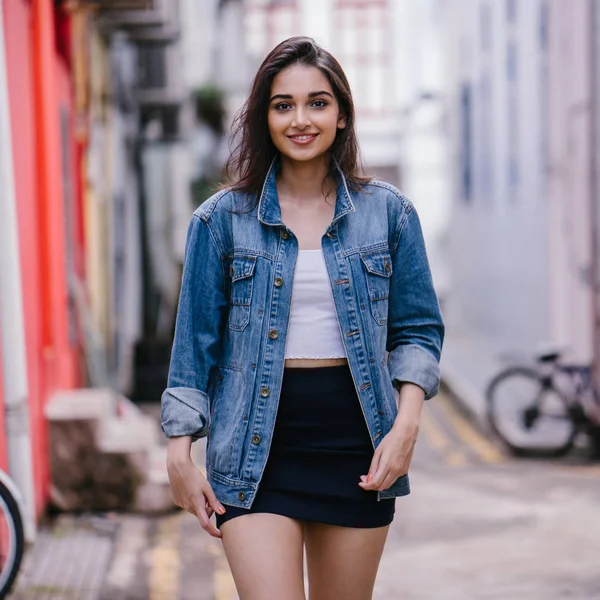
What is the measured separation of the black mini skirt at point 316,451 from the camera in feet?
8.54

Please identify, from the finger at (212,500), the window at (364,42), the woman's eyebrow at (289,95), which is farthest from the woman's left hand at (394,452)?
the window at (364,42)

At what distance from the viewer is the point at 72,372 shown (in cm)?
848

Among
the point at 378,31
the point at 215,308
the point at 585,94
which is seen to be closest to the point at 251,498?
the point at 215,308

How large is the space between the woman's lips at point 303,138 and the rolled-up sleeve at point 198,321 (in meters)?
0.30

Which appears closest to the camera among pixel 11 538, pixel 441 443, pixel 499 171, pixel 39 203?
pixel 11 538

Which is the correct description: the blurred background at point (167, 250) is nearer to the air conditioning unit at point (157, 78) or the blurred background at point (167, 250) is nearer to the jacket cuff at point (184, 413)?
the air conditioning unit at point (157, 78)

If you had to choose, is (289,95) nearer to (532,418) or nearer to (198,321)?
(198,321)

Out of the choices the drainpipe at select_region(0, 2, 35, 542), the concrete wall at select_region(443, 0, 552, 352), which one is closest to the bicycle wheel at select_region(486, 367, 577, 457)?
the concrete wall at select_region(443, 0, 552, 352)

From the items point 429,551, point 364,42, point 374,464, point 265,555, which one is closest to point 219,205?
point 374,464

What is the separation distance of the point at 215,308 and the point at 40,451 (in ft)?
14.0

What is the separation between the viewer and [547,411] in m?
9.68

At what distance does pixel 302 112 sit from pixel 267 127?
141mm

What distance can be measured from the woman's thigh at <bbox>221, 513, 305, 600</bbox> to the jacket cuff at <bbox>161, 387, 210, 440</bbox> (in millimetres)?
247

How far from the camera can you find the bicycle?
921cm
